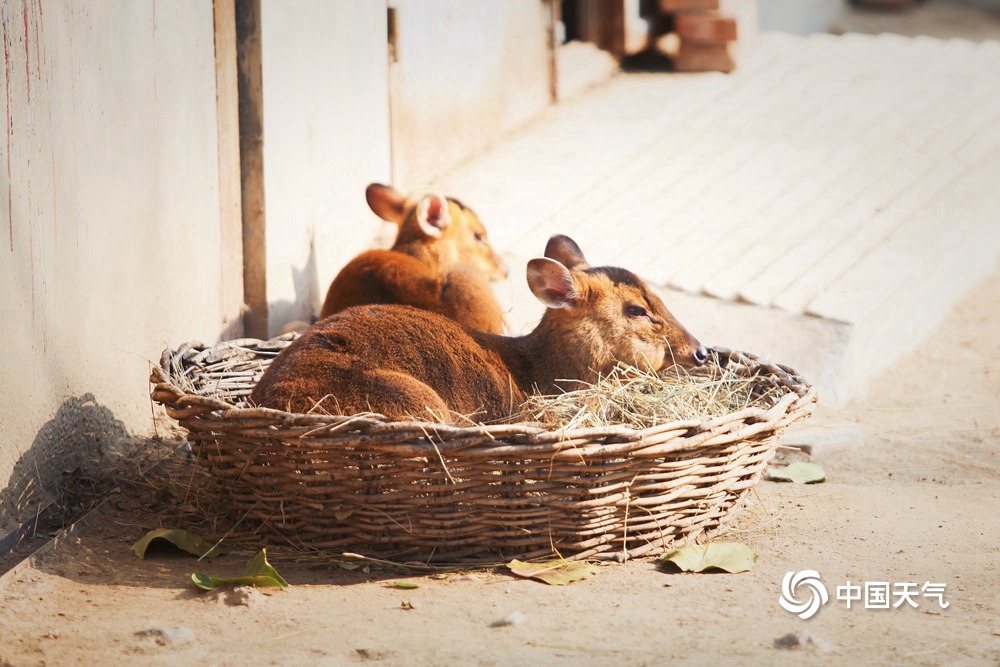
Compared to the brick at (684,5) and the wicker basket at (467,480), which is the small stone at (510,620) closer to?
the wicker basket at (467,480)

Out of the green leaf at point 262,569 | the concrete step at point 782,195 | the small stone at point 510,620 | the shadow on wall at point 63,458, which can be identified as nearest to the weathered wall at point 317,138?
the concrete step at point 782,195

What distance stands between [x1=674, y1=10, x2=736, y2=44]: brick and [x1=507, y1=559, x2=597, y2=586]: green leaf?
7497mm

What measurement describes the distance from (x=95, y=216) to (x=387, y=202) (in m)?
2.64

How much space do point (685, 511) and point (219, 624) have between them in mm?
1680

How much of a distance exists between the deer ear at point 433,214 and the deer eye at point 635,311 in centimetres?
193

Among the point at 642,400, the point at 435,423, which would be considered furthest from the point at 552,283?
the point at 435,423

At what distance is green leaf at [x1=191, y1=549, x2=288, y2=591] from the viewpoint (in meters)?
3.86

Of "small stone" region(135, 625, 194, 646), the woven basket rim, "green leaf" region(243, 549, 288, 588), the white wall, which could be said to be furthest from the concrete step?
"small stone" region(135, 625, 194, 646)

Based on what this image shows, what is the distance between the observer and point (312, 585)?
3941mm

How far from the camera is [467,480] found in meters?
3.95

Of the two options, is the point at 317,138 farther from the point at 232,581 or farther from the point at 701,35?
the point at 701,35

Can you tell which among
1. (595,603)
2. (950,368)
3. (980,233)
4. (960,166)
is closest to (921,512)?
(595,603)

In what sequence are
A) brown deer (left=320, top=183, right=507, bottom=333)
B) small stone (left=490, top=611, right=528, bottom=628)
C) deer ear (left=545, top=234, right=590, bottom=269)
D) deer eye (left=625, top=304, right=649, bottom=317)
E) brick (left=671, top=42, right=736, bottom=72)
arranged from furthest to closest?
brick (left=671, top=42, right=736, bottom=72) → brown deer (left=320, top=183, right=507, bottom=333) → deer ear (left=545, top=234, right=590, bottom=269) → deer eye (left=625, top=304, right=649, bottom=317) → small stone (left=490, top=611, right=528, bottom=628)

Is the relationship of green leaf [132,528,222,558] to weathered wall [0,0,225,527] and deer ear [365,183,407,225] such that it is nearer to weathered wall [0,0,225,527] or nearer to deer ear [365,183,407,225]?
weathered wall [0,0,225,527]
